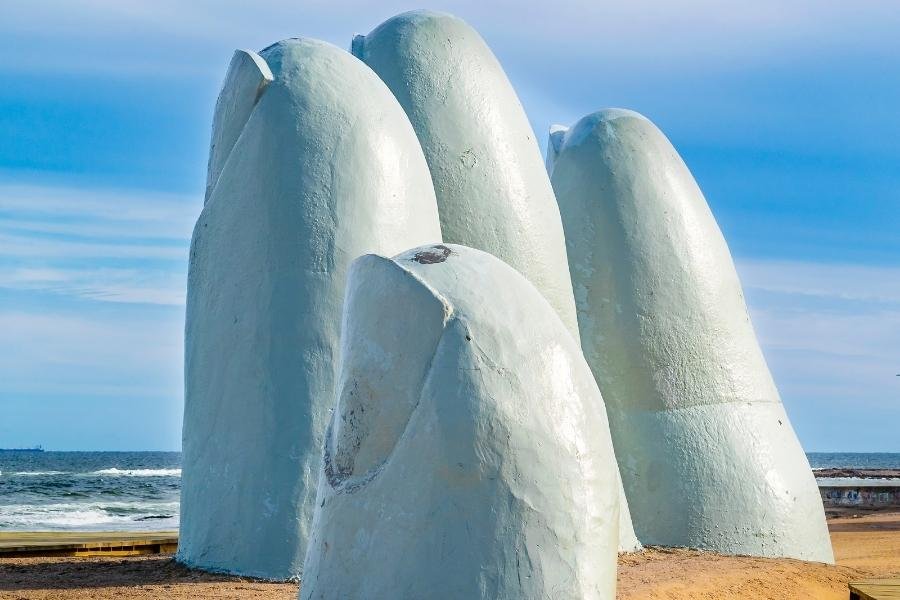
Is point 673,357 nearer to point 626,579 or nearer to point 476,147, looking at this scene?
point 476,147

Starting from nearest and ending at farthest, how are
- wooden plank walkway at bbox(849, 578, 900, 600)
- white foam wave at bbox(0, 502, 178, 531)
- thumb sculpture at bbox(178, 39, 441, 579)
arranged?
1. thumb sculpture at bbox(178, 39, 441, 579)
2. wooden plank walkway at bbox(849, 578, 900, 600)
3. white foam wave at bbox(0, 502, 178, 531)

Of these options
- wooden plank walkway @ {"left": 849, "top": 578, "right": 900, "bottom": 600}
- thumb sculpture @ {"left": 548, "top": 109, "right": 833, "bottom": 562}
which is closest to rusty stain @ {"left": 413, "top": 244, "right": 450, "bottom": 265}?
wooden plank walkway @ {"left": 849, "top": 578, "right": 900, "bottom": 600}

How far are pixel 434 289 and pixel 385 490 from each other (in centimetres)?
87

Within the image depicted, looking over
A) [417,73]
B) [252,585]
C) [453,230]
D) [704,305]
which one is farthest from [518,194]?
[252,585]

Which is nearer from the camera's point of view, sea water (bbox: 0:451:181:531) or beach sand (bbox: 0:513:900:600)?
beach sand (bbox: 0:513:900:600)

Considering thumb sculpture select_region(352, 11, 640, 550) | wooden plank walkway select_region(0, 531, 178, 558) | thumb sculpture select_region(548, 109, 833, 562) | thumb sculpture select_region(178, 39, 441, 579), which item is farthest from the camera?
wooden plank walkway select_region(0, 531, 178, 558)

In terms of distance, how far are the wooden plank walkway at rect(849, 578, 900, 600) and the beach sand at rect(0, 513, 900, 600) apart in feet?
1.41

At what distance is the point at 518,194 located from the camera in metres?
9.95

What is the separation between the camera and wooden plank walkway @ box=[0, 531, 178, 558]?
10844mm

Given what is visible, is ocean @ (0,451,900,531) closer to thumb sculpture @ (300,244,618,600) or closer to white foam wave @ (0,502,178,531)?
white foam wave @ (0,502,178,531)

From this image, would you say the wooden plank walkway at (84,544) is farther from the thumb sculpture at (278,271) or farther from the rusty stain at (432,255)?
the rusty stain at (432,255)

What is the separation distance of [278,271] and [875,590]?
15.1ft

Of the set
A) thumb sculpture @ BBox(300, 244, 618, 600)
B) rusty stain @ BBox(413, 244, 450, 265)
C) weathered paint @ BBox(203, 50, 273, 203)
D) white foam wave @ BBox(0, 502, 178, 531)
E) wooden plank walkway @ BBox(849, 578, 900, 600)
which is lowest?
wooden plank walkway @ BBox(849, 578, 900, 600)

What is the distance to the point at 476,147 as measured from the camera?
32.6ft
